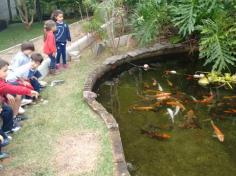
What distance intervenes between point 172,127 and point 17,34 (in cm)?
632

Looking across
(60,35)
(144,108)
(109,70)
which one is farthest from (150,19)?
(144,108)

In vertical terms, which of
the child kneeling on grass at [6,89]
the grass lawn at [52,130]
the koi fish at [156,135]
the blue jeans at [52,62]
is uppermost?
the child kneeling on grass at [6,89]

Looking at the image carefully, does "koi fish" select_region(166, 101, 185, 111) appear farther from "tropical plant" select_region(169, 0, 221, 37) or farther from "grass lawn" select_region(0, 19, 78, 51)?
"grass lawn" select_region(0, 19, 78, 51)

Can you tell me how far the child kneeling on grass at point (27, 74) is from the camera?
6.40m

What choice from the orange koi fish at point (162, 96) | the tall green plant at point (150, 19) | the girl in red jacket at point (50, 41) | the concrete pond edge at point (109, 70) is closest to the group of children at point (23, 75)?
the girl in red jacket at point (50, 41)

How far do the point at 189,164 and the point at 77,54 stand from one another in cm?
434

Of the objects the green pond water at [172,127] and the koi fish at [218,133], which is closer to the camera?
the green pond water at [172,127]

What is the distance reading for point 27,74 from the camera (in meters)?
6.75

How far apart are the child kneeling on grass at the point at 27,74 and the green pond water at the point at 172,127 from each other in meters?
1.39

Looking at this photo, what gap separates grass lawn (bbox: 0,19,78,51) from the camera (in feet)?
34.1

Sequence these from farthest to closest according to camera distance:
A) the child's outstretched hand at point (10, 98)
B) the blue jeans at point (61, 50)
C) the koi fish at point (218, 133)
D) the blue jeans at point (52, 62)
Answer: the blue jeans at point (61, 50)
the blue jeans at point (52, 62)
the koi fish at point (218, 133)
the child's outstretched hand at point (10, 98)

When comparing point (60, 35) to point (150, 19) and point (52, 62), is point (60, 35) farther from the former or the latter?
point (150, 19)

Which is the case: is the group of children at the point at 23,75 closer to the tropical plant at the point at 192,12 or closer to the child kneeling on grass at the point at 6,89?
the child kneeling on grass at the point at 6,89

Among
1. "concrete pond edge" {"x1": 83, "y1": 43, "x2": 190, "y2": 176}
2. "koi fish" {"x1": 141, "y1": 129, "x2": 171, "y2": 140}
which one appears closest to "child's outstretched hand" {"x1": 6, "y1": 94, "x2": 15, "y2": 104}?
"concrete pond edge" {"x1": 83, "y1": 43, "x2": 190, "y2": 176}
